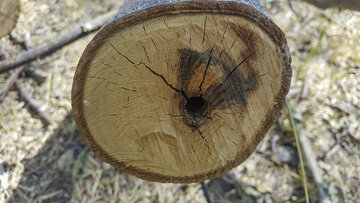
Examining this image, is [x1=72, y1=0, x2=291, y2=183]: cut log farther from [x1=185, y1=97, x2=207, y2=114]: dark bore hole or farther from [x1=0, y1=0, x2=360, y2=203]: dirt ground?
[x1=0, y1=0, x2=360, y2=203]: dirt ground

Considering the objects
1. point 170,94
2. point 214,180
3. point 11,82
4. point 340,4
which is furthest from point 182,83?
point 11,82

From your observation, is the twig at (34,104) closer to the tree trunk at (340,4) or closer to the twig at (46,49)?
the twig at (46,49)

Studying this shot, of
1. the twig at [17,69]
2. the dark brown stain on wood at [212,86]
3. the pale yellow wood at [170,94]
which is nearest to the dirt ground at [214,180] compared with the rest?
the twig at [17,69]

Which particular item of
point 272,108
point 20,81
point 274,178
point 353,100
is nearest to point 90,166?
point 20,81

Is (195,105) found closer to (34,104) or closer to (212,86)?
(212,86)

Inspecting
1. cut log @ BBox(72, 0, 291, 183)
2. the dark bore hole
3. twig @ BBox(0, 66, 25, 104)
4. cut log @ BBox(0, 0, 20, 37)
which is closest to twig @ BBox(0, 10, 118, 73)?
twig @ BBox(0, 66, 25, 104)
